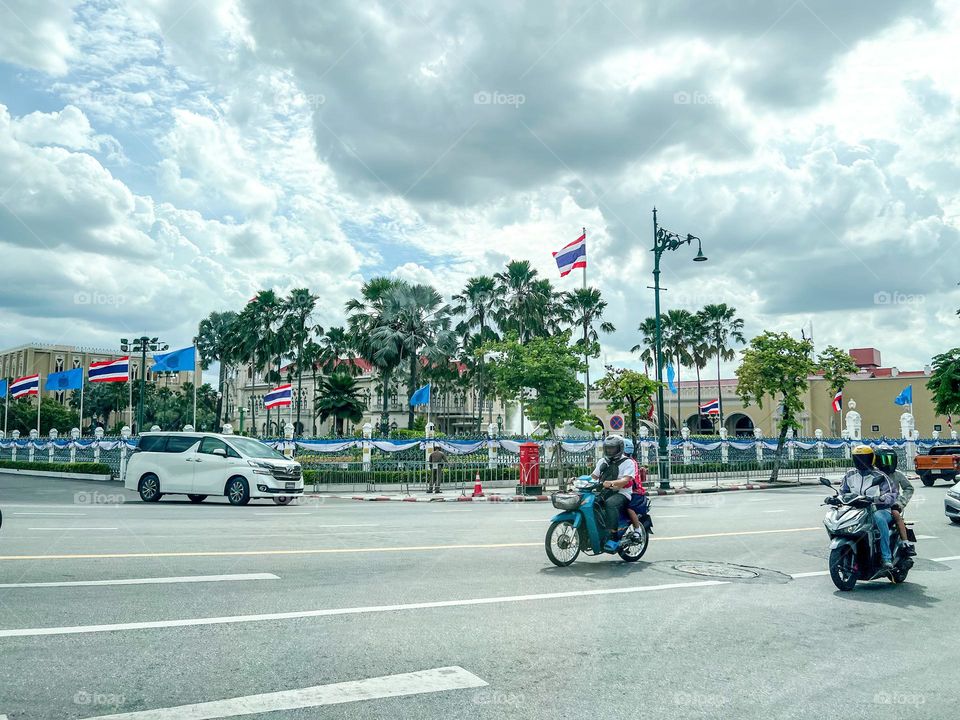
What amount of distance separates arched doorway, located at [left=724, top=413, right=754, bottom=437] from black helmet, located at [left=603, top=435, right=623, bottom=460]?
209 feet

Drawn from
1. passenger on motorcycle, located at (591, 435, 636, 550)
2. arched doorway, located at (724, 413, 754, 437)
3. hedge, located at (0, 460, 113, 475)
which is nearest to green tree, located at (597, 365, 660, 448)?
hedge, located at (0, 460, 113, 475)

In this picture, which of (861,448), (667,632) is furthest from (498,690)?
(861,448)

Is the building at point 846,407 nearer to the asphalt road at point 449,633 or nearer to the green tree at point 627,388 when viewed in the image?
the green tree at point 627,388

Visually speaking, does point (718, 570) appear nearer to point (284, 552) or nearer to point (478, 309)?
point (284, 552)

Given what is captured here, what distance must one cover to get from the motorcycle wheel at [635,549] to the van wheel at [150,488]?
1503 cm

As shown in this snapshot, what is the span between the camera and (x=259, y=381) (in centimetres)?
9212

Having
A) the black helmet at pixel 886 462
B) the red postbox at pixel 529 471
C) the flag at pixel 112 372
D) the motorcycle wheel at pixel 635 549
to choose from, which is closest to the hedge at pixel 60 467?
the flag at pixel 112 372

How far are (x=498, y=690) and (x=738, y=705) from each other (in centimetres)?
142

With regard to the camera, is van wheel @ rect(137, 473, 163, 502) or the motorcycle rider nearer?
the motorcycle rider

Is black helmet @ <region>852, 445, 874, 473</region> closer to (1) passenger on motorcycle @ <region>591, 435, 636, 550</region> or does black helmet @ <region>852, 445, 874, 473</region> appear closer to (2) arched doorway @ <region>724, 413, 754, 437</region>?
(1) passenger on motorcycle @ <region>591, 435, 636, 550</region>

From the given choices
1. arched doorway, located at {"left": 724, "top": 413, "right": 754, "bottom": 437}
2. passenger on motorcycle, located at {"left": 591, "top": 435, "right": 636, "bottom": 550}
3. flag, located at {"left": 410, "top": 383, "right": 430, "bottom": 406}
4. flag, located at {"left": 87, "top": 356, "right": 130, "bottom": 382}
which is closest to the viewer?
passenger on motorcycle, located at {"left": 591, "top": 435, "right": 636, "bottom": 550}

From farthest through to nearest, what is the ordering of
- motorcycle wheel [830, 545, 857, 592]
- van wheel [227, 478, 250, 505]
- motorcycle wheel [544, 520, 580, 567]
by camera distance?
1. van wheel [227, 478, 250, 505]
2. motorcycle wheel [544, 520, 580, 567]
3. motorcycle wheel [830, 545, 857, 592]

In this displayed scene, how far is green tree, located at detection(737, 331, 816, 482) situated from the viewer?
114 feet

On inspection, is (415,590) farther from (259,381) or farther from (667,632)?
(259,381)
